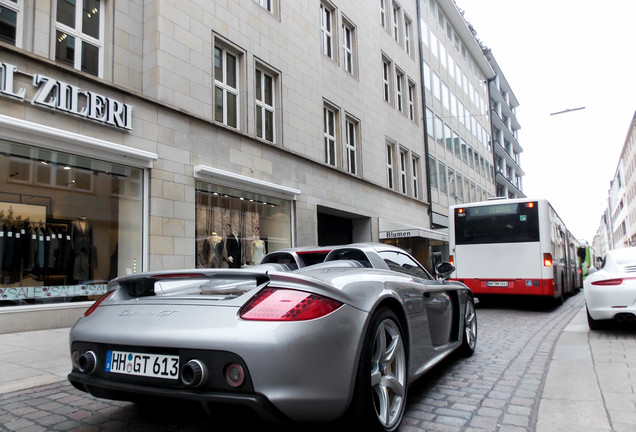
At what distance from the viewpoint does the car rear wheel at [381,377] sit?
2523mm

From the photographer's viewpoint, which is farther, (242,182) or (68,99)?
(242,182)

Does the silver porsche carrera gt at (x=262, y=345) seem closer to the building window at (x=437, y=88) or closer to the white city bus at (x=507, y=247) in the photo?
the white city bus at (x=507, y=247)

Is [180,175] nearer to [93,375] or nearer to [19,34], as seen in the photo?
[19,34]

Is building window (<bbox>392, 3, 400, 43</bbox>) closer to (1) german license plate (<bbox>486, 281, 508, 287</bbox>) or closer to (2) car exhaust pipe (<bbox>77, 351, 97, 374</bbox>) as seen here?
(1) german license plate (<bbox>486, 281, 508, 287</bbox>)

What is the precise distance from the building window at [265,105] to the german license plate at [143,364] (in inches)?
437

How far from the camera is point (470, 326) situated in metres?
5.32

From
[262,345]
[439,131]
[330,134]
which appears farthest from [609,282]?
[439,131]

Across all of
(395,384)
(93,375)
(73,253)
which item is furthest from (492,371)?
(73,253)

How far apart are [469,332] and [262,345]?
368 centimetres

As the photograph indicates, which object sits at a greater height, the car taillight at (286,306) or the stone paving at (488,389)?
the car taillight at (286,306)

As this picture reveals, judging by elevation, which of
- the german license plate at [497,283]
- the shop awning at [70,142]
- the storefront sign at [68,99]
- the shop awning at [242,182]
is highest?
the storefront sign at [68,99]

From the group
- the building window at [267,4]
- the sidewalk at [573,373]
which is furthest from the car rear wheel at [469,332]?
the building window at [267,4]

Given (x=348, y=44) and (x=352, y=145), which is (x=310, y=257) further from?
(x=348, y=44)

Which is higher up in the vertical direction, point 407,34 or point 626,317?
point 407,34
